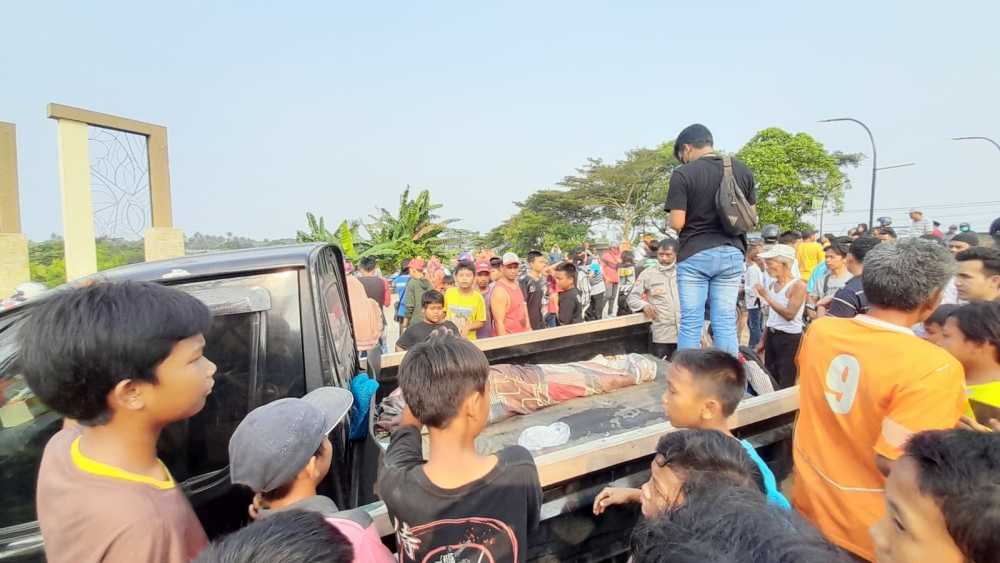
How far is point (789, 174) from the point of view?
34.3m

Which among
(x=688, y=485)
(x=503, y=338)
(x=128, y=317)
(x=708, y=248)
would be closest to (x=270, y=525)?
(x=128, y=317)

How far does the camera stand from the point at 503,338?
403 centimetres

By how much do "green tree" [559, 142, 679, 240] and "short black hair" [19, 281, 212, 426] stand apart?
4615 cm

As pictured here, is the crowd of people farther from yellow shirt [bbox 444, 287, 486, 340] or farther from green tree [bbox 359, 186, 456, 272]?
green tree [bbox 359, 186, 456, 272]

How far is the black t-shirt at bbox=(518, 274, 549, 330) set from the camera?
7.12 metres

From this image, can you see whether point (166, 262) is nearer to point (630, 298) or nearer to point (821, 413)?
point (821, 413)

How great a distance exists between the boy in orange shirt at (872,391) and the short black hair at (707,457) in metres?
0.46

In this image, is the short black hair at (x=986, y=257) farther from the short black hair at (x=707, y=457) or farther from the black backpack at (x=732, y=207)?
the short black hair at (x=707, y=457)

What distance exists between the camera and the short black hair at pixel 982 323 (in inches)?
75.1

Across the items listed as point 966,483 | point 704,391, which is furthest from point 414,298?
point 966,483

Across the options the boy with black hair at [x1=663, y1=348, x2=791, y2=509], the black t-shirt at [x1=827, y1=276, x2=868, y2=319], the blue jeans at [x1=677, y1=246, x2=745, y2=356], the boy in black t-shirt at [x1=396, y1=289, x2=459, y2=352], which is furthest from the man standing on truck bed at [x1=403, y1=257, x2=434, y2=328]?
the boy with black hair at [x1=663, y1=348, x2=791, y2=509]

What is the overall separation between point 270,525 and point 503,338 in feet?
10.8

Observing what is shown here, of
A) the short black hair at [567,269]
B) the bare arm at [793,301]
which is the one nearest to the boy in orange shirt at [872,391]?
the bare arm at [793,301]

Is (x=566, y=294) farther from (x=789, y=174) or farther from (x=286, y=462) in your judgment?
(x=789, y=174)
